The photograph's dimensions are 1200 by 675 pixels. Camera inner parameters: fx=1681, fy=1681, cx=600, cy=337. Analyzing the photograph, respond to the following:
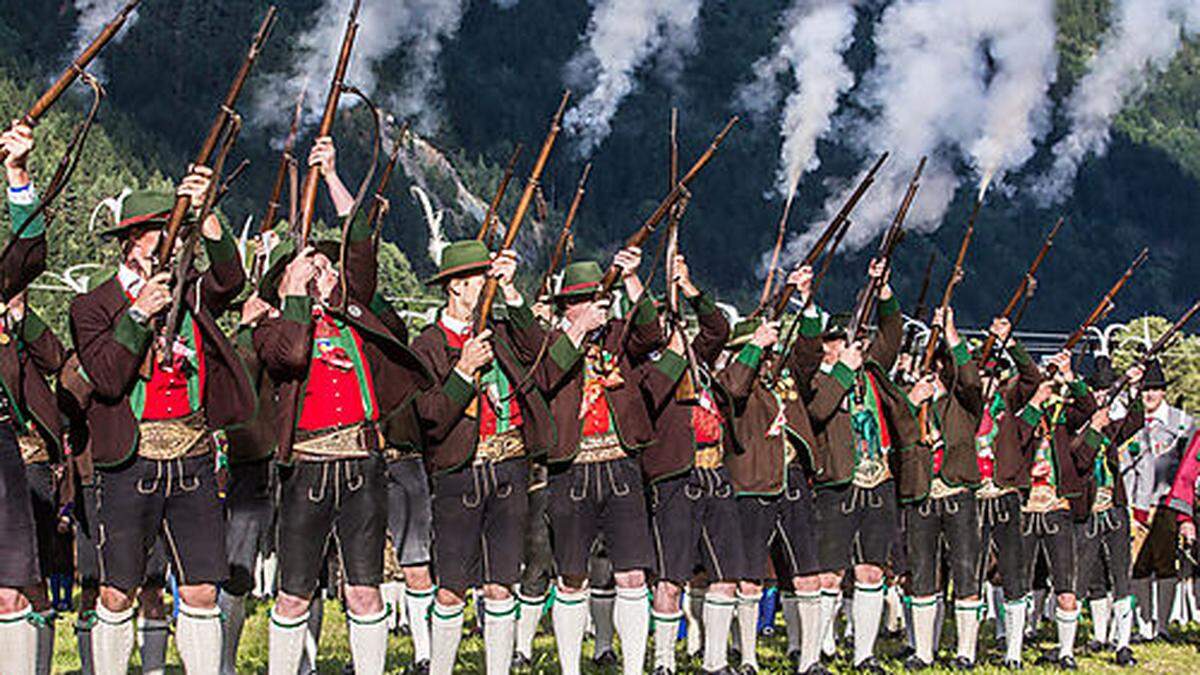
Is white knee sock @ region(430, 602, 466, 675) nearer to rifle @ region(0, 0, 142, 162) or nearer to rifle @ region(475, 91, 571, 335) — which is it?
rifle @ region(475, 91, 571, 335)

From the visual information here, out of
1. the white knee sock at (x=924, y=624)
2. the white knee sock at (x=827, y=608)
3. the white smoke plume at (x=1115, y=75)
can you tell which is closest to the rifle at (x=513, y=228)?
the white knee sock at (x=827, y=608)

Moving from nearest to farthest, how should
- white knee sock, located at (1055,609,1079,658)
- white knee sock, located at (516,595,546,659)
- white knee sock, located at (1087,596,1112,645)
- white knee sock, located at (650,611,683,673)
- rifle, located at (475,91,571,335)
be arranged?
rifle, located at (475,91,571,335)
white knee sock, located at (650,611,683,673)
white knee sock, located at (516,595,546,659)
white knee sock, located at (1055,609,1079,658)
white knee sock, located at (1087,596,1112,645)

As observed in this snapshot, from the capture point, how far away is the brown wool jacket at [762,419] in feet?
35.6

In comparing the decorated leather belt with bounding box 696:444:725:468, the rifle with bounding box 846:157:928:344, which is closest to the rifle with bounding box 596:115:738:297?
the decorated leather belt with bounding box 696:444:725:468

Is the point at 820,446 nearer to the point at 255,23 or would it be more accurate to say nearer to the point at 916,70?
the point at 255,23

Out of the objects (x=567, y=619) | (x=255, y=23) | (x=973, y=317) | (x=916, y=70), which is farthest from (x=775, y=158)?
(x=567, y=619)

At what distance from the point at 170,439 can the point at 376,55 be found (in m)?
60.7

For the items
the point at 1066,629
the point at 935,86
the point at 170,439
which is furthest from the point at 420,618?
the point at 935,86

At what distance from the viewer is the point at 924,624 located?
1190cm

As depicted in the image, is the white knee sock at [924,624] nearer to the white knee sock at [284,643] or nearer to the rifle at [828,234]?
the rifle at [828,234]

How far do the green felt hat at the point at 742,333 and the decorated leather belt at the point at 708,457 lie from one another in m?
1.03

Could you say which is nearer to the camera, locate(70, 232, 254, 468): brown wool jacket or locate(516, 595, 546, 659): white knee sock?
locate(70, 232, 254, 468): brown wool jacket

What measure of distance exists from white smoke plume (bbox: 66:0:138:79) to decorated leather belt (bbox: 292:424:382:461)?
174 feet

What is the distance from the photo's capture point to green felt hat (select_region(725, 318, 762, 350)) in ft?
38.8
